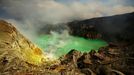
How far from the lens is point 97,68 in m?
30.0

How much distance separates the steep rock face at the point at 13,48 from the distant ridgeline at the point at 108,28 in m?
33.9

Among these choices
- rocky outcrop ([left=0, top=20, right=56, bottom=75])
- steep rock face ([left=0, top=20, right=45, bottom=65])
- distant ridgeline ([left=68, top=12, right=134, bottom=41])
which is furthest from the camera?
distant ridgeline ([left=68, top=12, right=134, bottom=41])

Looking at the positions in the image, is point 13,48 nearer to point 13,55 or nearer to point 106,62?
point 13,55

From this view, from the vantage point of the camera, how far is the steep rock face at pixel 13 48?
110ft

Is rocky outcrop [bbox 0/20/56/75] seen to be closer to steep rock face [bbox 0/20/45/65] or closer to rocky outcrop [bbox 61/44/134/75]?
steep rock face [bbox 0/20/45/65]

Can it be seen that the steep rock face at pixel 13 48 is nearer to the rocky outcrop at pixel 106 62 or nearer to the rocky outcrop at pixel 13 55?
the rocky outcrop at pixel 13 55

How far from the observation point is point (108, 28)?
84125 millimetres

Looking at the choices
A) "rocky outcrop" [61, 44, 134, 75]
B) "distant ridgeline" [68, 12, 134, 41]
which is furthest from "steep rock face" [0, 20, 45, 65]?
"distant ridgeline" [68, 12, 134, 41]

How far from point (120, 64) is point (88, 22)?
64.5 meters

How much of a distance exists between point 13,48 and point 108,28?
5253 centimetres

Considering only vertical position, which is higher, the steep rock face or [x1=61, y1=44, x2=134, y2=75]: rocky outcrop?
the steep rock face

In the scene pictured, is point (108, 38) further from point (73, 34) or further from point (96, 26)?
point (73, 34)

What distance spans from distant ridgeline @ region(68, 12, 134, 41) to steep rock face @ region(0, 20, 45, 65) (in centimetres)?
3390

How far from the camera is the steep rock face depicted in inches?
1320
